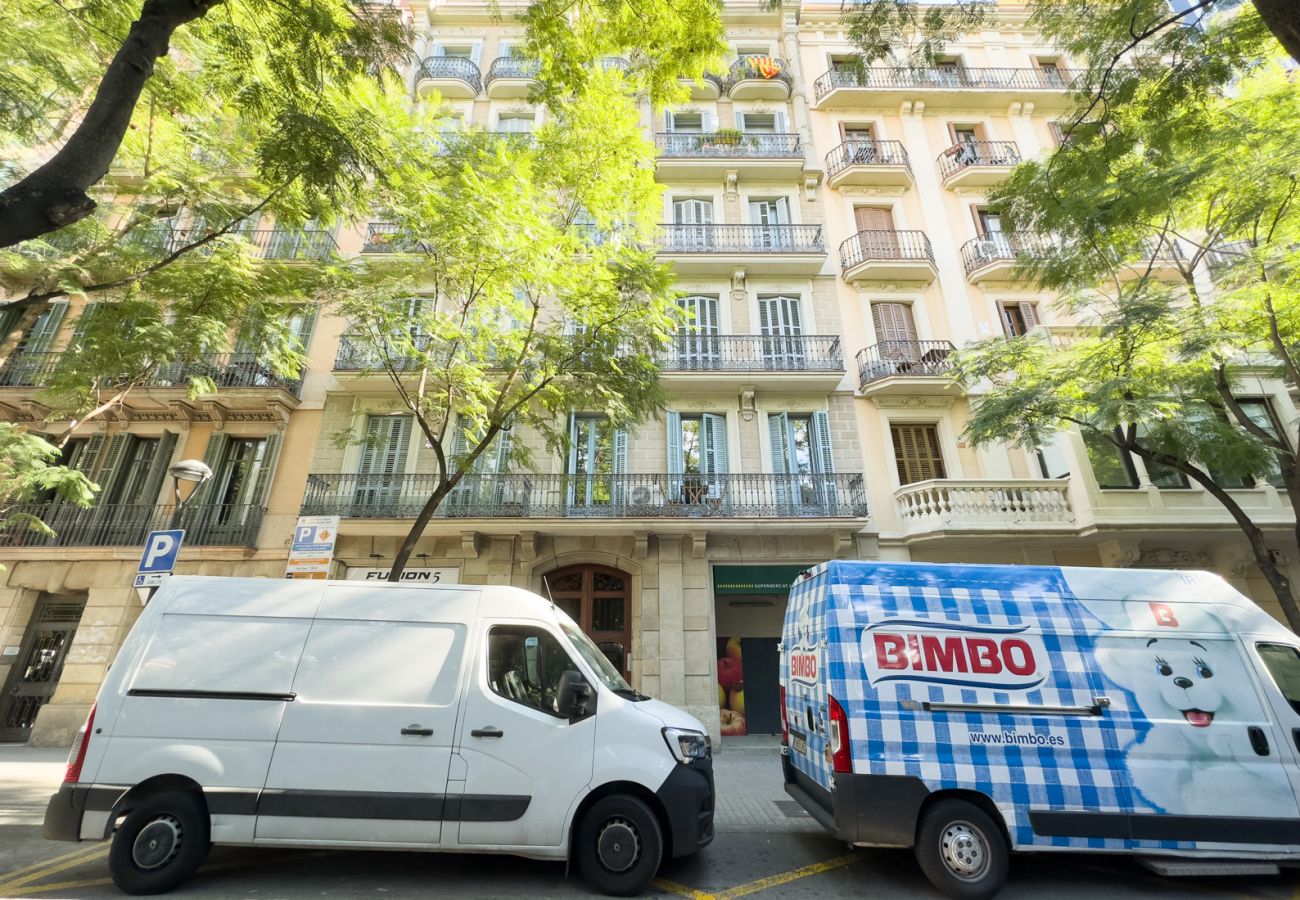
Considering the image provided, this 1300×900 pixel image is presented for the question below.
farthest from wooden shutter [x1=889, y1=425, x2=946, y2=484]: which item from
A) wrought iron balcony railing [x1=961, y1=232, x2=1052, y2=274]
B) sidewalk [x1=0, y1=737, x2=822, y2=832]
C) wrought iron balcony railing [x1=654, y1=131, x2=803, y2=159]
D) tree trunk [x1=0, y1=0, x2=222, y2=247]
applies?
tree trunk [x1=0, y1=0, x2=222, y2=247]

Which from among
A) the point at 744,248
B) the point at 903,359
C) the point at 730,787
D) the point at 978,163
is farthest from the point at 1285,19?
the point at 978,163

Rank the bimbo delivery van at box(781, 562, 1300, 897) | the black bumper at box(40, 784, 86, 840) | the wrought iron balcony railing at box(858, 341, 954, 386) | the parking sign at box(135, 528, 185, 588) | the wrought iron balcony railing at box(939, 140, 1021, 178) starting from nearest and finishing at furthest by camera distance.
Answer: the black bumper at box(40, 784, 86, 840)
the bimbo delivery van at box(781, 562, 1300, 897)
the parking sign at box(135, 528, 185, 588)
the wrought iron balcony railing at box(858, 341, 954, 386)
the wrought iron balcony railing at box(939, 140, 1021, 178)

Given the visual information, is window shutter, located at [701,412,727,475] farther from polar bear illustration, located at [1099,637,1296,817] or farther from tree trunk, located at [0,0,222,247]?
tree trunk, located at [0,0,222,247]

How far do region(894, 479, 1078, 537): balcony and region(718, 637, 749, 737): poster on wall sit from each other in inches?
198

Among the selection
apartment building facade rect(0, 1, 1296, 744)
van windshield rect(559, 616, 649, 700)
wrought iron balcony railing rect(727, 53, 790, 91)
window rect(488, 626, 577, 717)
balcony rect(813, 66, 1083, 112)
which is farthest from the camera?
wrought iron balcony railing rect(727, 53, 790, 91)

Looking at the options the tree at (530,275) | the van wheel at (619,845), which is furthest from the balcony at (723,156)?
the van wheel at (619,845)

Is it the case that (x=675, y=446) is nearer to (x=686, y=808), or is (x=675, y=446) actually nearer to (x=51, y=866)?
(x=686, y=808)

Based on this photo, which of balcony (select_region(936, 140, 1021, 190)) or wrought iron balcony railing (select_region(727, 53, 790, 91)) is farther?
wrought iron balcony railing (select_region(727, 53, 790, 91))

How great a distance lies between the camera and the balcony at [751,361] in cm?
1339

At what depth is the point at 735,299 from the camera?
14852 mm

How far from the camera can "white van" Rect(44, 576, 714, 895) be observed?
435cm

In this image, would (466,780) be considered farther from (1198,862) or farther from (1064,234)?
(1064,234)

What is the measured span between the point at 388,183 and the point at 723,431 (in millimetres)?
9215

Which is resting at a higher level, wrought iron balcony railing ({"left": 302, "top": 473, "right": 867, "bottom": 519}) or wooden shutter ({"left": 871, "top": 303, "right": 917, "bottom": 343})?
wooden shutter ({"left": 871, "top": 303, "right": 917, "bottom": 343})
